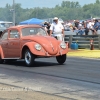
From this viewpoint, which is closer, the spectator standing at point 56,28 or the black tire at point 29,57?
the black tire at point 29,57

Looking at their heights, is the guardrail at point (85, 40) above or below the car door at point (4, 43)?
below

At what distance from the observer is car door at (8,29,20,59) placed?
16.3m

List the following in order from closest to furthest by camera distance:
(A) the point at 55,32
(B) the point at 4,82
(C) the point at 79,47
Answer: (B) the point at 4,82, (A) the point at 55,32, (C) the point at 79,47

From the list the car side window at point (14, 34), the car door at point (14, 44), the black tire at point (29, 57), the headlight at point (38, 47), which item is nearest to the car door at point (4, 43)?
the car door at point (14, 44)

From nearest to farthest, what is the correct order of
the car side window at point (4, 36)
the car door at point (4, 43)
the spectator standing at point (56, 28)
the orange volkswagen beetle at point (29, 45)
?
the orange volkswagen beetle at point (29, 45) < the car door at point (4, 43) < the car side window at point (4, 36) < the spectator standing at point (56, 28)

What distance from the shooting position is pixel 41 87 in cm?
1093

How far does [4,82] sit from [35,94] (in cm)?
220

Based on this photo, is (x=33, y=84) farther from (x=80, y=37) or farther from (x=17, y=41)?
(x=80, y=37)

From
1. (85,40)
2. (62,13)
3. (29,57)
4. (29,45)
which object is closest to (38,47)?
(29,45)

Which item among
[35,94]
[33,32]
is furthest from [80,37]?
[35,94]

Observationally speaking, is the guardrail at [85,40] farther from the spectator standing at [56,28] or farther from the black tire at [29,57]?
the black tire at [29,57]

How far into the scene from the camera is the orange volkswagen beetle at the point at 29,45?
50.7ft

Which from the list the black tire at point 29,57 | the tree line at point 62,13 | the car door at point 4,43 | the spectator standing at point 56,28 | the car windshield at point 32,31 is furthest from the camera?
the tree line at point 62,13

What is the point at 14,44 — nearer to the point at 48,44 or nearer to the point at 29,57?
the point at 29,57
